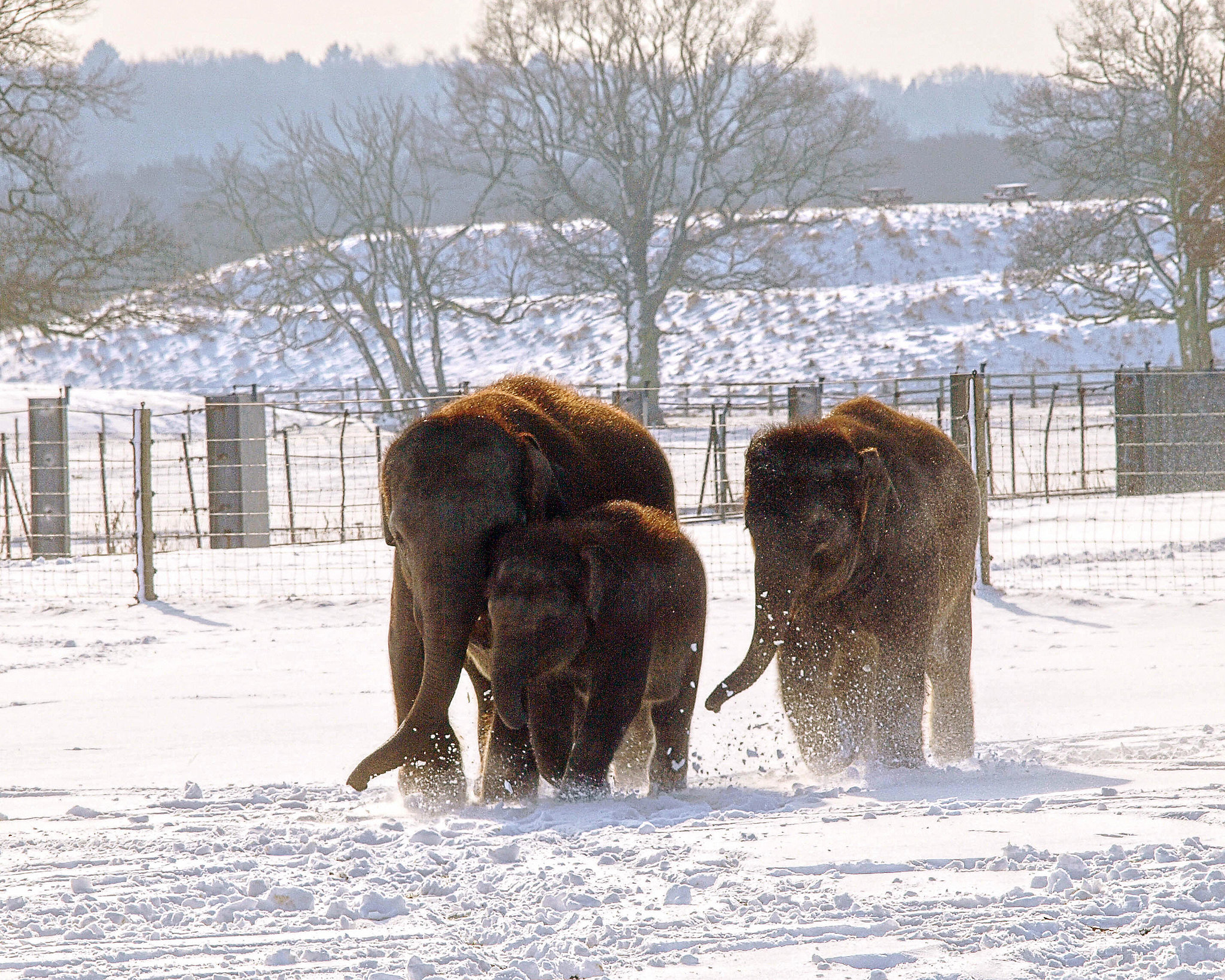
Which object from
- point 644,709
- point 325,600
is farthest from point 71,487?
point 644,709

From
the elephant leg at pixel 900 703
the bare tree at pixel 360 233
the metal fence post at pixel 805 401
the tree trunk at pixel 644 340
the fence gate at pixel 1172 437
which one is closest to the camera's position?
the elephant leg at pixel 900 703

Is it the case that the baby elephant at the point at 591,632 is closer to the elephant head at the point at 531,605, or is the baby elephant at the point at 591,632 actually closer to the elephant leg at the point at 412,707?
the elephant head at the point at 531,605

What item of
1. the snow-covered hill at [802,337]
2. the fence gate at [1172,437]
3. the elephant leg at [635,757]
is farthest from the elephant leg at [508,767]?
the snow-covered hill at [802,337]

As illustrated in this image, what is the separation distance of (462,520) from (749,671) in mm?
1255

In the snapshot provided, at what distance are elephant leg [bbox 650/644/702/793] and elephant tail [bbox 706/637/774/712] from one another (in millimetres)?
151

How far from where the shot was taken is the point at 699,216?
124 ft

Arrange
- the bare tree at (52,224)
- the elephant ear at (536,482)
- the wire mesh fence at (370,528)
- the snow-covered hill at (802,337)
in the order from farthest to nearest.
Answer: the snow-covered hill at (802,337), the bare tree at (52,224), the wire mesh fence at (370,528), the elephant ear at (536,482)

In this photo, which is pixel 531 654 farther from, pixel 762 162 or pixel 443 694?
pixel 762 162

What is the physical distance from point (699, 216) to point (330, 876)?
3566 centimetres

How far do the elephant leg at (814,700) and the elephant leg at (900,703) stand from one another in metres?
0.16

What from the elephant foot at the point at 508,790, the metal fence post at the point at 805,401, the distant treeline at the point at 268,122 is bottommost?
the elephant foot at the point at 508,790

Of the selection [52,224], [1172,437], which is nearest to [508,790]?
[1172,437]

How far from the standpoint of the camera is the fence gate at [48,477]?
49.9ft

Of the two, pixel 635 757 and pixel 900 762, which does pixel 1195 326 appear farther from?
pixel 635 757
